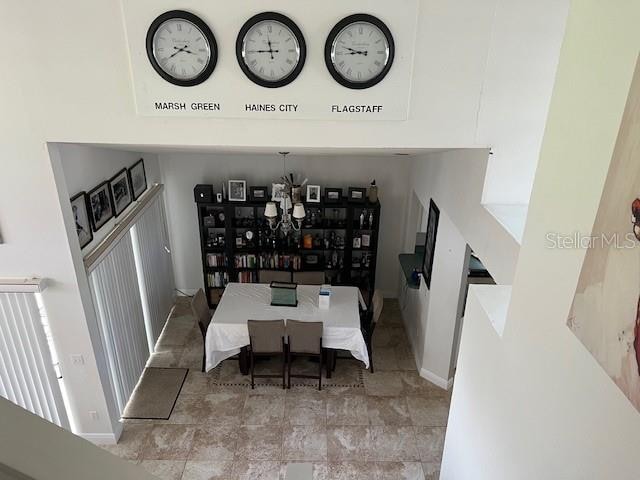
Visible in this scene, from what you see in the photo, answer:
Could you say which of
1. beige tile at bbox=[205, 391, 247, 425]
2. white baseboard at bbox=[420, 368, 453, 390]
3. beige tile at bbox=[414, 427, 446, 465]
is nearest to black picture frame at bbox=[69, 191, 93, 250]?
beige tile at bbox=[205, 391, 247, 425]

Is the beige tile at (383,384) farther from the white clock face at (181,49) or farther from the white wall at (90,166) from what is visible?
the white clock face at (181,49)

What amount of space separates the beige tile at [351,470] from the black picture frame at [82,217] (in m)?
3.10

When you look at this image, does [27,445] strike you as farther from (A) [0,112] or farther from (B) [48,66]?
(A) [0,112]

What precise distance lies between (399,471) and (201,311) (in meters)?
2.96

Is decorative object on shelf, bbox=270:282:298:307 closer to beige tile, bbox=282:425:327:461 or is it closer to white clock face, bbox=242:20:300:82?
beige tile, bbox=282:425:327:461

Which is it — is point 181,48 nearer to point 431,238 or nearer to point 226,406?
point 431,238

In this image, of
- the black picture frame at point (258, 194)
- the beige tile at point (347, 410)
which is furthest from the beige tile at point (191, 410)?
the black picture frame at point (258, 194)

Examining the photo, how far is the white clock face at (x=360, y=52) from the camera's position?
8.89 ft

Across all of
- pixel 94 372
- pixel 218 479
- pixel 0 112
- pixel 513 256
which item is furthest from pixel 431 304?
pixel 0 112

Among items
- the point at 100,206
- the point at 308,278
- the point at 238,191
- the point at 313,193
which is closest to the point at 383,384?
the point at 308,278

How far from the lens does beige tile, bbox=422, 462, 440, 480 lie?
4.19 metres

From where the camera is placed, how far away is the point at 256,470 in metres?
4.24

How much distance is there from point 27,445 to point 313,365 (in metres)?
5.18

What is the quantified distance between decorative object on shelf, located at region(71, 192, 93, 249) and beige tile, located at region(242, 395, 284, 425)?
2460mm
